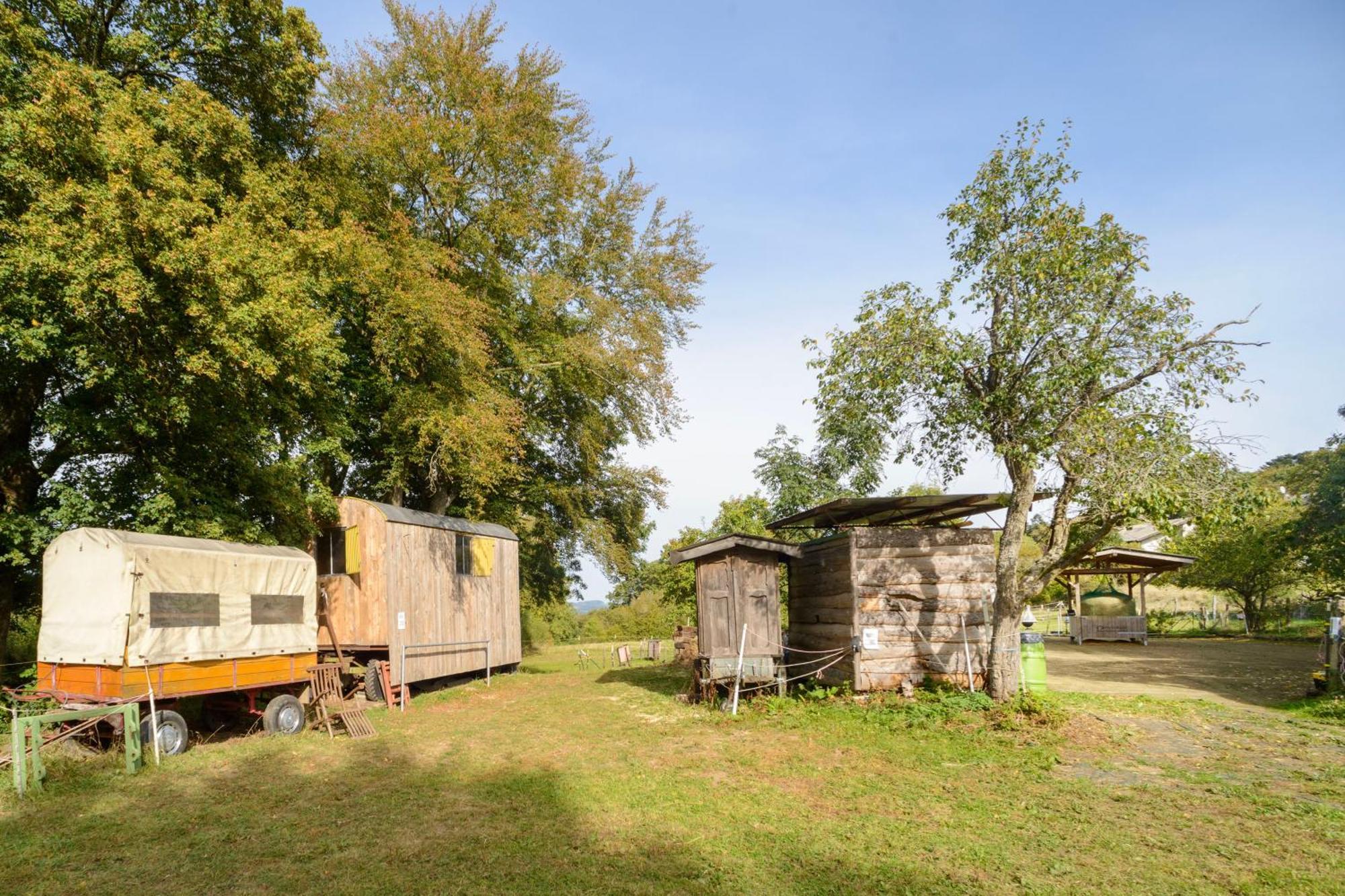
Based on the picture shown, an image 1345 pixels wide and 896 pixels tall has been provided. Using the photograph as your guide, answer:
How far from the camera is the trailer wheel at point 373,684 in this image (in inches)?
655

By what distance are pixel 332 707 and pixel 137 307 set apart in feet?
26.5

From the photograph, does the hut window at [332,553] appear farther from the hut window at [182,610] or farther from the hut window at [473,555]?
the hut window at [182,610]

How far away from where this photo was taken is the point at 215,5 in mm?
15742

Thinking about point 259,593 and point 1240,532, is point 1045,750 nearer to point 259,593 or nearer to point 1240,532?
point 259,593

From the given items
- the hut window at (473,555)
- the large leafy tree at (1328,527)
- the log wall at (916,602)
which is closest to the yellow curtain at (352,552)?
the hut window at (473,555)

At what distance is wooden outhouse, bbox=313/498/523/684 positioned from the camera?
16.9 meters

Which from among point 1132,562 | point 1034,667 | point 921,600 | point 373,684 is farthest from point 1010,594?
point 1132,562

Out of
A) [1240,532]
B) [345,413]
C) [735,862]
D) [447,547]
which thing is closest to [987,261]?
[735,862]

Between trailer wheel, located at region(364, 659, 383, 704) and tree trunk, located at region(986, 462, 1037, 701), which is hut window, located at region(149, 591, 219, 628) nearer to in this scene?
trailer wheel, located at region(364, 659, 383, 704)

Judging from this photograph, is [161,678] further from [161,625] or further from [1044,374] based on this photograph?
[1044,374]

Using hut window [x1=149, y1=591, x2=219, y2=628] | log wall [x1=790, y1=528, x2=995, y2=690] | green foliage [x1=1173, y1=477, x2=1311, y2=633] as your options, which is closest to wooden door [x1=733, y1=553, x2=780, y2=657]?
log wall [x1=790, y1=528, x2=995, y2=690]

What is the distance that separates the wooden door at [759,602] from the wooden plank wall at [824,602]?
1.15 metres

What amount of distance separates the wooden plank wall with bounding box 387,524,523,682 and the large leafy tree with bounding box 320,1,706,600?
8.17 feet

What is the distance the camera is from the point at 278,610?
540 inches
